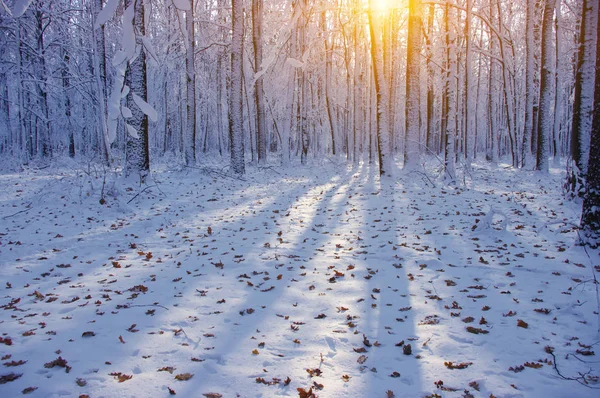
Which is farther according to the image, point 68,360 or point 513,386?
point 68,360

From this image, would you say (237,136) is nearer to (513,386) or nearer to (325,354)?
(325,354)

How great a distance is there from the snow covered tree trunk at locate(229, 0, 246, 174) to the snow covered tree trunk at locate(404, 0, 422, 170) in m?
5.57

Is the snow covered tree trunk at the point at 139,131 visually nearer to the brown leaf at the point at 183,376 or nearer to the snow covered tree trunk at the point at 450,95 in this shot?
the brown leaf at the point at 183,376

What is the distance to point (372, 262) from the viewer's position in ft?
16.7

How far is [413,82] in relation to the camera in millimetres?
10867

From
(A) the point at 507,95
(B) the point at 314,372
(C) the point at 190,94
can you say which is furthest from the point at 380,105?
(B) the point at 314,372

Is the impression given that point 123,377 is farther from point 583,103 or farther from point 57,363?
point 583,103

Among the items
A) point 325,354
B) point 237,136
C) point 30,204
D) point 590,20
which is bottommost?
point 325,354

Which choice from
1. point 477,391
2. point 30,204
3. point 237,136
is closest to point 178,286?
point 477,391

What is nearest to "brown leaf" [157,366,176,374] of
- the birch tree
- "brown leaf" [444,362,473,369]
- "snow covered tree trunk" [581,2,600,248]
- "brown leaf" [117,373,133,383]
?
"brown leaf" [117,373,133,383]

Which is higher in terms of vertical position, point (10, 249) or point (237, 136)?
point (237, 136)

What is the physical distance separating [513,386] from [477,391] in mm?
265

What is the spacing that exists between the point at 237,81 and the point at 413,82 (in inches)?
232

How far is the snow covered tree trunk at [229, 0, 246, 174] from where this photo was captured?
12.1 meters
